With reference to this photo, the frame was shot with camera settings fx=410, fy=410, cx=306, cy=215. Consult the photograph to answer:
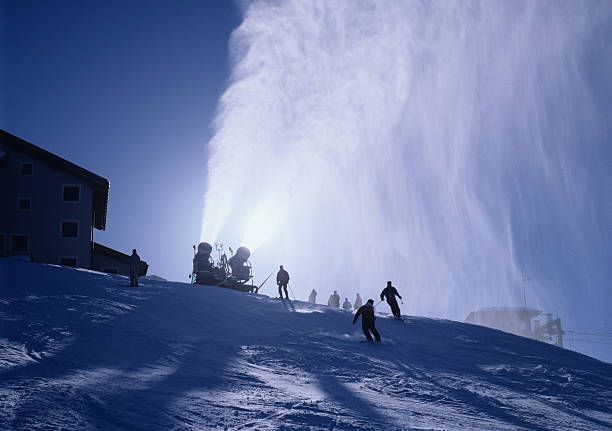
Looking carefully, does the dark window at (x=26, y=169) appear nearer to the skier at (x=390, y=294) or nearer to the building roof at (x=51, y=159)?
the building roof at (x=51, y=159)

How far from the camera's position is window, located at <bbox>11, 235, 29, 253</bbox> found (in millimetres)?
29716

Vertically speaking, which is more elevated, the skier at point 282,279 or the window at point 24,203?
the window at point 24,203

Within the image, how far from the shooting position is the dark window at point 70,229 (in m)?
30.7

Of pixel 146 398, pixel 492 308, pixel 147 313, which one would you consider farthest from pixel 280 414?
pixel 492 308

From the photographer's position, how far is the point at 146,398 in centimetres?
652

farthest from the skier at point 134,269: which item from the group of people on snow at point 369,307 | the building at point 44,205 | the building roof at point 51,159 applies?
the building roof at point 51,159

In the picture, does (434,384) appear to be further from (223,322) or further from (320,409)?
(223,322)

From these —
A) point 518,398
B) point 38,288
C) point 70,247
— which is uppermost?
point 70,247

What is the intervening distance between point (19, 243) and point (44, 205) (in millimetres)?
3192

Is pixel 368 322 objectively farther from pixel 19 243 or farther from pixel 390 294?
pixel 19 243

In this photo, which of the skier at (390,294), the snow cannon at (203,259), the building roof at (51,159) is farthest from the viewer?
the snow cannon at (203,259)

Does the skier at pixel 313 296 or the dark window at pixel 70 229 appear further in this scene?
the skier at pixel 313 296

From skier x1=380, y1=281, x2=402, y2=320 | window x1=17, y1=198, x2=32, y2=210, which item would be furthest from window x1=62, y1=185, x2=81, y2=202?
skier x1=380, y1=281, x2=402, y2=320

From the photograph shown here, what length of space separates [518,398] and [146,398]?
7371mm
